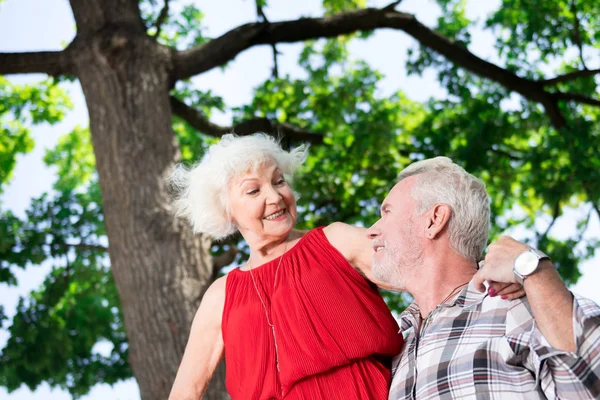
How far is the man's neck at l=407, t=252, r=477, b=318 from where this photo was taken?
7.72 ft

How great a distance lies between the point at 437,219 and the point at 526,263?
1.96 ft

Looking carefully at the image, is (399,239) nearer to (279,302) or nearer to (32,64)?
(279,302)

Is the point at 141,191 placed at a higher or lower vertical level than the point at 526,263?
higher

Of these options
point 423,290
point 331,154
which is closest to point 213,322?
point 423,290

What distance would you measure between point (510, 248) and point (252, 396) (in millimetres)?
1191

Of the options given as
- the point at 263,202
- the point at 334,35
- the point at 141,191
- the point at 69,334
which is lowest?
the point at 263,202

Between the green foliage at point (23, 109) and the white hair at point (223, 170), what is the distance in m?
6.71

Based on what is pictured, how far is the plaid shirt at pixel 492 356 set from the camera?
67.7 inches

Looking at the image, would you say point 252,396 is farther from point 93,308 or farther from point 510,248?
point 93,308

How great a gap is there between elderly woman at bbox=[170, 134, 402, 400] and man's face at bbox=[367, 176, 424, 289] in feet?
0.71

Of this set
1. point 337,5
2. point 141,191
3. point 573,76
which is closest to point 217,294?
point 141,191

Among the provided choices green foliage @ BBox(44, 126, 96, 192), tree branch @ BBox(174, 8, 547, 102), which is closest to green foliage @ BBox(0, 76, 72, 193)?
green foliage @ BBox(44, 126, 96, 192)

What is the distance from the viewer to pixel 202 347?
9.46ft

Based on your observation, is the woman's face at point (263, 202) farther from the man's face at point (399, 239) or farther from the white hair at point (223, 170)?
the man's face at point (399, 239)
